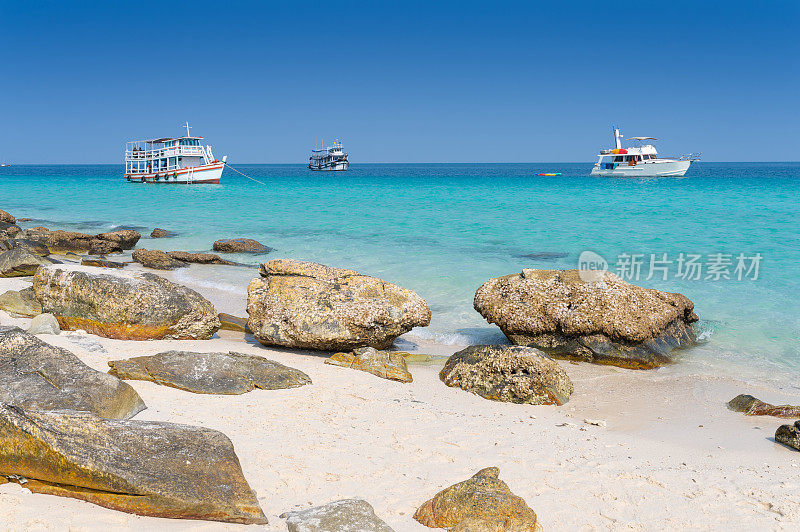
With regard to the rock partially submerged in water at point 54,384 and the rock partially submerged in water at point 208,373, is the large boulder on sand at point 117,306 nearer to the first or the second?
the rock partially submerged in water at point 208,373

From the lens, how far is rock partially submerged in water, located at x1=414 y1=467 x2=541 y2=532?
3441 mm

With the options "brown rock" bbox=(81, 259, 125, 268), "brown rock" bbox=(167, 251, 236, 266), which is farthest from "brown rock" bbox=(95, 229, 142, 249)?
"brown rock" bbox=(81, 259, 125, 268)

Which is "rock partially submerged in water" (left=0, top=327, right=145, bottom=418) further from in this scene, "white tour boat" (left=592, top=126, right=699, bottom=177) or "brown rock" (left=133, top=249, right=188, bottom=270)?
"white tour boat" (left=592, top=126, right=699, bottom=177)

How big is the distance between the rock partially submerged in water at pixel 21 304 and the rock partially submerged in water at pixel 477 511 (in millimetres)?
6861

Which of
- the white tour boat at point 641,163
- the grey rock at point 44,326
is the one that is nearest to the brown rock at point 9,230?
the grey rock at point 44,326

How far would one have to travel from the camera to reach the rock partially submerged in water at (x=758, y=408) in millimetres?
5977

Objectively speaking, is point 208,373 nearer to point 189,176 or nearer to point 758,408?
point 758,408

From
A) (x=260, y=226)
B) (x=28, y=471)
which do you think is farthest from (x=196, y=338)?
(x=260, y=226)

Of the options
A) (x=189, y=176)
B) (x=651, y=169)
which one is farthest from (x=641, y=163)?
(x=189, y=176)

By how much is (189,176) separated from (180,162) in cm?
176

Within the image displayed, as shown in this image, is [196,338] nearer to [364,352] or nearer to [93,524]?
[364,352]

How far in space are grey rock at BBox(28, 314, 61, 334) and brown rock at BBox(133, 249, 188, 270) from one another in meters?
8.03

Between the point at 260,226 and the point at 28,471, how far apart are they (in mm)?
23024

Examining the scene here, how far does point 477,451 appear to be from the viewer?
4.70 meters
